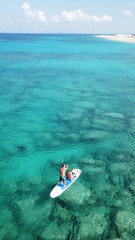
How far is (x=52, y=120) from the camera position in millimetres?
23984

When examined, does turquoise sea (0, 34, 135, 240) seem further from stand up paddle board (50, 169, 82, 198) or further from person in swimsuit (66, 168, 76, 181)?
person in swimsuit (66, 168, 76, 181)

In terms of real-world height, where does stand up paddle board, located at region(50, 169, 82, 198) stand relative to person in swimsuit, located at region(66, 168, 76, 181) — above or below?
below

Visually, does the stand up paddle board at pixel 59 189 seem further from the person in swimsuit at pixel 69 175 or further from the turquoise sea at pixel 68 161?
the turquoise sea at pixel 68 161

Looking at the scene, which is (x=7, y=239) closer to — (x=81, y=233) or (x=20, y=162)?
(x=81, y=233)

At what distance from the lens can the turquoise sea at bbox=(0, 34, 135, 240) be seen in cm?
1151

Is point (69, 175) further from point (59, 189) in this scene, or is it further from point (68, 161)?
point (68, 161)

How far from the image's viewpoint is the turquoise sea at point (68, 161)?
11.5 meters


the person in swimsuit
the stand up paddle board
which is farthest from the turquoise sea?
the person in swimsuit

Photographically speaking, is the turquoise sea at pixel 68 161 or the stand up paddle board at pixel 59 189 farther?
the stand up paddle board at pixel 59 189

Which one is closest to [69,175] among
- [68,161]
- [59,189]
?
[59,189]

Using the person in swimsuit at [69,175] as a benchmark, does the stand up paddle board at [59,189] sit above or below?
below

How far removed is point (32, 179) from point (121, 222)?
724 centimetres

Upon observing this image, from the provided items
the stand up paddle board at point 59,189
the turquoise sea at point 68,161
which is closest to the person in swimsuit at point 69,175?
the stand up paddle board at point 59,189

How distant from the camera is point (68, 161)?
1691 centimetres
